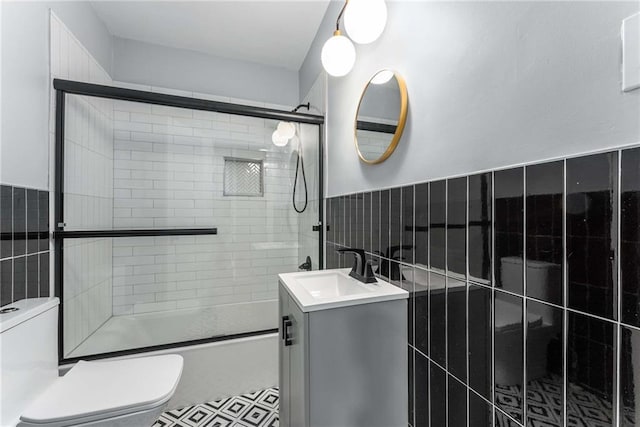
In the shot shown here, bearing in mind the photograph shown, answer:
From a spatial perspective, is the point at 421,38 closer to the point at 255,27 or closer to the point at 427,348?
the point at 427,348

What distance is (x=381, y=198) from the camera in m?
1.24

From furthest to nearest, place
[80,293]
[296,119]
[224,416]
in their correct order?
[296,119] → [80,293] → [224,416]

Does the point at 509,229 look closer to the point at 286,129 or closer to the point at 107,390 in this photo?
the point at 107,390

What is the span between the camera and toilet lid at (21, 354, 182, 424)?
3.33 feet

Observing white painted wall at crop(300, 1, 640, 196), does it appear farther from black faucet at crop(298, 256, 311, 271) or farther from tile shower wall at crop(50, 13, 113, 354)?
tile shower wall at crop(50, 13, 113, 354)

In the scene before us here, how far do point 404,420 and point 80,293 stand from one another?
79.8 inches

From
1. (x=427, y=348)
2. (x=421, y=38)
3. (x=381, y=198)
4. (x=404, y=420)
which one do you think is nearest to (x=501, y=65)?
(x=421, y=38)

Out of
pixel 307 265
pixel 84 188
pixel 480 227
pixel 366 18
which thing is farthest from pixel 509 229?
pixel 84 188

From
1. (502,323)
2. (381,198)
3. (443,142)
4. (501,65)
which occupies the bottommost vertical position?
(502,323)

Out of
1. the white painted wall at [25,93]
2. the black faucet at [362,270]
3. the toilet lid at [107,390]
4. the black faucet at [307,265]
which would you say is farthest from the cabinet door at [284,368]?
the white painted wall at [25,93]

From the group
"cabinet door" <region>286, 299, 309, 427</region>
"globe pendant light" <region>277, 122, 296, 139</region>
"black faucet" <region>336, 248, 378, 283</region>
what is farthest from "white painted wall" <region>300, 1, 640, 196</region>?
"globe pendant light" <region>277, 122, 296, 139</region>

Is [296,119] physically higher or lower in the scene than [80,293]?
higher

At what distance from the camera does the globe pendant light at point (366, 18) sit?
1090 mm

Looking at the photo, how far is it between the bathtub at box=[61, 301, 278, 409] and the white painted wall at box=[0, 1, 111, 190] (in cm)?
105
